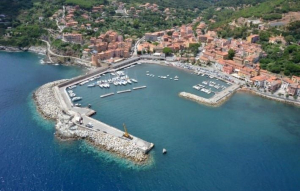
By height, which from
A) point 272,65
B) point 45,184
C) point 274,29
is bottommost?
point 45,184

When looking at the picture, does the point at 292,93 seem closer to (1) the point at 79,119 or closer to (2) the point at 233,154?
(2) the point at 233,154

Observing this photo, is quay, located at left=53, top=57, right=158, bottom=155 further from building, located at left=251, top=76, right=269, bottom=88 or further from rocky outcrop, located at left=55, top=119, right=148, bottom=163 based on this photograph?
building, located at left=251, top=76, right=269, bottom=88

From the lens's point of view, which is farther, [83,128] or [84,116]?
[84,116]

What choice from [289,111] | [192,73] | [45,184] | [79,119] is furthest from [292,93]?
[45,184]

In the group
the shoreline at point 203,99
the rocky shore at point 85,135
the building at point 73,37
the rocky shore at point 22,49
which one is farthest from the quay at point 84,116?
the rocky shore at point 22,49

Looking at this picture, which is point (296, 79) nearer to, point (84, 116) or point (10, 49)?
point (84, 116)

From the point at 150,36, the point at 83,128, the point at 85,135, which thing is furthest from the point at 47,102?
the point at 150,36
